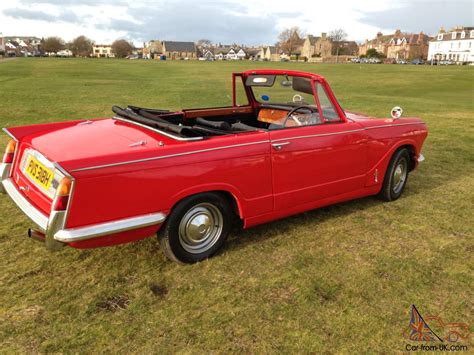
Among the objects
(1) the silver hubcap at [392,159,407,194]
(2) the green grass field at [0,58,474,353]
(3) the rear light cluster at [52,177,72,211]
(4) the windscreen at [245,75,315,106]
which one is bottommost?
(2) the green grass field at [0,58,474,353]

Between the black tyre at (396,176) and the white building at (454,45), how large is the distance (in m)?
94.5

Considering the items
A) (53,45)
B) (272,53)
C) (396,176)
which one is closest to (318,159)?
(396,176)

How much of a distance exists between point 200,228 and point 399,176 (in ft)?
9.78

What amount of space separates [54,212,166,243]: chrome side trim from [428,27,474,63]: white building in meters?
97.8

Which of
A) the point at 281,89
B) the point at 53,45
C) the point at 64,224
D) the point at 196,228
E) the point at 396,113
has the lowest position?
the point at 196,228

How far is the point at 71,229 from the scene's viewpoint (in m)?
2.76

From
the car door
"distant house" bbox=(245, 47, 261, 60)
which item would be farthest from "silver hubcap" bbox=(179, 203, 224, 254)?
"distant house" bbox=(245, 47, 261, 60)

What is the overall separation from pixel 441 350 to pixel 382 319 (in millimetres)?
400

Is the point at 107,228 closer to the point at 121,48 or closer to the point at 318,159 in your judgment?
the point at 318,159

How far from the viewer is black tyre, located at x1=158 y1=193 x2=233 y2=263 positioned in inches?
128

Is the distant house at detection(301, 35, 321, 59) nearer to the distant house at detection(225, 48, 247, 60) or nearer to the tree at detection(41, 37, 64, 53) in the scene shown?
the distant house at detection(225, 48, 247, 60)

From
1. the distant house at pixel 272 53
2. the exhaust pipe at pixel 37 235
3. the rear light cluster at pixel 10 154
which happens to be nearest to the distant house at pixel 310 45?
the distant house at pixel 272 53

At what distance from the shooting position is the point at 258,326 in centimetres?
273

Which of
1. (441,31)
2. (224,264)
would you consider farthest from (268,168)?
(441,31)
